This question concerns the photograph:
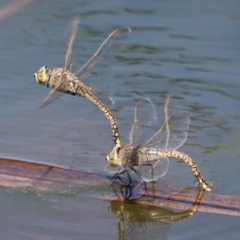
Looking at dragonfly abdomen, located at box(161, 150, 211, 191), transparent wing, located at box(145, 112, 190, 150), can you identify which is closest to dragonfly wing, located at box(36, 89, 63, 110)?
transparent wing, located at box(145, 112, 190, 150)

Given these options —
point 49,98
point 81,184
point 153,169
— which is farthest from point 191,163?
point 49,98

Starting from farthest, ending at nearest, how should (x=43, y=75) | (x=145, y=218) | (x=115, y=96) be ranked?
(x=115, y=96) → (x=43, y=75) → (x=145, y=218)

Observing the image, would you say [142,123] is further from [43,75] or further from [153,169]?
[43,75]

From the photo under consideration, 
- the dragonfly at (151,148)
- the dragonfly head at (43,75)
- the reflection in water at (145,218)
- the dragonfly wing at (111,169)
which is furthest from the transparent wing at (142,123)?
the dragonfly head at (43,75)

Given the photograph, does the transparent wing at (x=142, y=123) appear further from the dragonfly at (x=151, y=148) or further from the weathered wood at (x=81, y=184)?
the weathered wood at (x=81, y=184)

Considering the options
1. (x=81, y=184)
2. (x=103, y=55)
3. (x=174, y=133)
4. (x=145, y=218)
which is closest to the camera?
(x=145, y=218)

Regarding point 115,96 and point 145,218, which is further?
point 115,96

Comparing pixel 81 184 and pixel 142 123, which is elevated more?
pixel 142 123

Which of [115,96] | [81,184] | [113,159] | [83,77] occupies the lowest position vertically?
[115,96]
